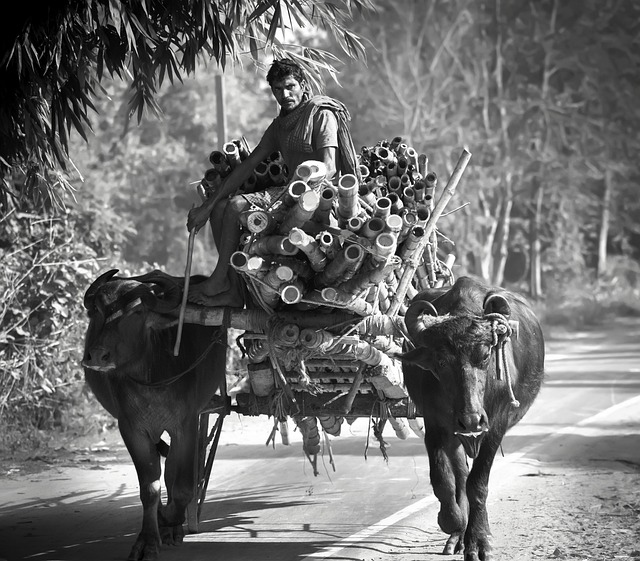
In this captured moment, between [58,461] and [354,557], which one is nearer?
[354,557]

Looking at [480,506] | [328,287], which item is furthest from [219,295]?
[480,506]

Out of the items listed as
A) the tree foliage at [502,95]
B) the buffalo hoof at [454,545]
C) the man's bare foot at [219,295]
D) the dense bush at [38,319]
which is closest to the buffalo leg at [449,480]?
the buffalo hoof at [454,545]

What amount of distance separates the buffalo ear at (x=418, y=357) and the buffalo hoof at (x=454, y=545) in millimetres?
1166

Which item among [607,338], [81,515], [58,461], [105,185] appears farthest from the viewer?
[607,338]

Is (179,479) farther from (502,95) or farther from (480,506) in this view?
(502,95)

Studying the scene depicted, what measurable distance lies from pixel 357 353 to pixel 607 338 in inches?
713

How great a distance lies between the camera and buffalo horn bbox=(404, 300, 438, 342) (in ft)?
21.0

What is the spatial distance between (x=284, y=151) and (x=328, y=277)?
1.15 m

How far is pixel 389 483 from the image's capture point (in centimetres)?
916

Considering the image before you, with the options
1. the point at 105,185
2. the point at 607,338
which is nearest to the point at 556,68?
the point at 607,338

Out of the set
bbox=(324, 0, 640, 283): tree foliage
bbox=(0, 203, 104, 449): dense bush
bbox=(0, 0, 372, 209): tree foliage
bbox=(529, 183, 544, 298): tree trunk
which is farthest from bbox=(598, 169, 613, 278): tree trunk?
bbox=(0, 0, 372, 209): tree foliage

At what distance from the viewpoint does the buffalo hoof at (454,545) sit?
6.67 metres

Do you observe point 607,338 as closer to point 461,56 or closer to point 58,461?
point 461,56

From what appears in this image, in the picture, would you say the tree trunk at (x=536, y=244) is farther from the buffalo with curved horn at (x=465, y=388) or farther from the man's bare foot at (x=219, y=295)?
the man's bare foot at (x=219, y=295)
